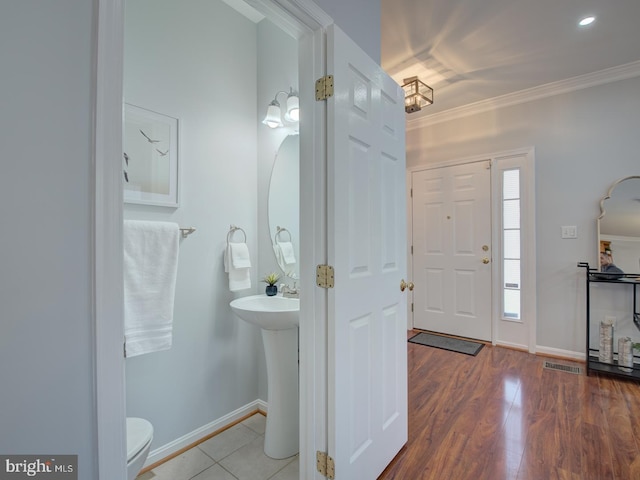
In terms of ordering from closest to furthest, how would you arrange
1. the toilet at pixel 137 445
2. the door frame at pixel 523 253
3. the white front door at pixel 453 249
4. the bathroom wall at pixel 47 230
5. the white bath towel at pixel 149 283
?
the bathroom wall at pixel 47 230, the toilet at pixel 137 445, the white bath towel at pixel 149 283, the door frame at pixel 523 253, the white front door at pixel 453 249

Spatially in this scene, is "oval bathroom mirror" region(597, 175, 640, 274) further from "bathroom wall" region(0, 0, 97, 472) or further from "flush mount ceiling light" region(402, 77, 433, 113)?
"bathroom wall" region(0, 0, 97, 472)

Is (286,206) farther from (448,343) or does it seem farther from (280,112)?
(448,343)

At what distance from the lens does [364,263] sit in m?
1.37

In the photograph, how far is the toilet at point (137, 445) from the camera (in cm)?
119

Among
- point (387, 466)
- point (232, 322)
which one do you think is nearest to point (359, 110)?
point (232, 322)

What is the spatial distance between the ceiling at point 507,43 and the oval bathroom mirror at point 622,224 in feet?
3.33

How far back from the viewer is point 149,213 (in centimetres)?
167

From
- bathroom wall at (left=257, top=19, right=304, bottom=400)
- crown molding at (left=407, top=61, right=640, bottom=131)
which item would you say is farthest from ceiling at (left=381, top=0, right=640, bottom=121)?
bathroom wall at (left=257, top=19, right=304, bottom=400)

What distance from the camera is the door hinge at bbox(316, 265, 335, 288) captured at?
1201 mm

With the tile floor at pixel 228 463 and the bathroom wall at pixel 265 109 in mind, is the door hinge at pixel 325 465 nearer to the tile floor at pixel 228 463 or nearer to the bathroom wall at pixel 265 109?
the tile floor at pixel 228 463

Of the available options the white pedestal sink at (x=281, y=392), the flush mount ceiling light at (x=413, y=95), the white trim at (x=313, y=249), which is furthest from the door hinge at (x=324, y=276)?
the flush mount ceiling light at (x=413, y=95)

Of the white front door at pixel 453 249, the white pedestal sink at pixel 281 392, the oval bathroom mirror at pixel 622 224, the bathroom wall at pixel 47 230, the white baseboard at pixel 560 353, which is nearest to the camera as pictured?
the bathroom wall at pixel 47 230

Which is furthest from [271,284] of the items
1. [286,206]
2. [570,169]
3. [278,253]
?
[570,169]

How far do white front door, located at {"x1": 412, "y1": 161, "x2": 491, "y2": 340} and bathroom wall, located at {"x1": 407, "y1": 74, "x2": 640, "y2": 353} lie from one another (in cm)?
48
